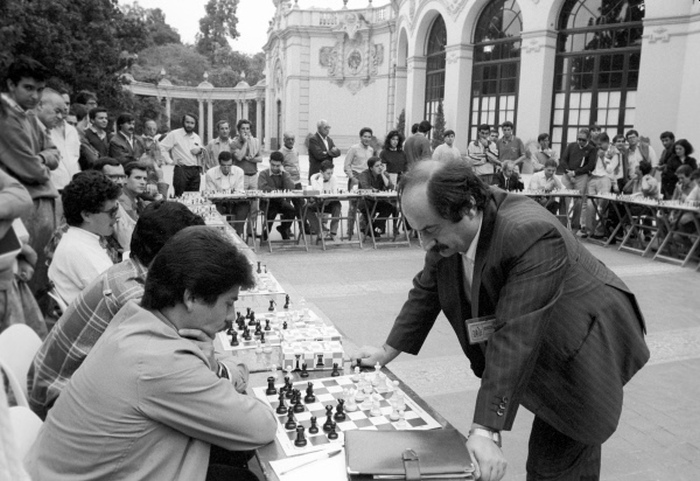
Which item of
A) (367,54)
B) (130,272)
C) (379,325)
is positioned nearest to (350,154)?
(379,325)

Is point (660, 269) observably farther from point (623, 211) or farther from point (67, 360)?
point (67, 360)

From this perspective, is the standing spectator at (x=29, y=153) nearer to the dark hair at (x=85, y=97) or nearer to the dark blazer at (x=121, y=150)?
the dark blazer at (x=121, y=150)

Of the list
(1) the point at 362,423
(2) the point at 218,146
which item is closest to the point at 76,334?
(1) the point at 362,423

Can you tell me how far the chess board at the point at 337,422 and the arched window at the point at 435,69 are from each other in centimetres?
1814

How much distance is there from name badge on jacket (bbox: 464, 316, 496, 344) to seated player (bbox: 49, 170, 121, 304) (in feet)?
6.73

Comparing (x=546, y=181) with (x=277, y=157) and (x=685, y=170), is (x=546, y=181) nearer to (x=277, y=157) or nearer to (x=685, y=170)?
(x=685, y=170)

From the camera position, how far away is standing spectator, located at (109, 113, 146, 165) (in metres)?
7.38

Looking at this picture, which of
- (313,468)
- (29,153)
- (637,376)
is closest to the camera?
(313,468)

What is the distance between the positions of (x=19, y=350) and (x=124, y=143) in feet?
18.9

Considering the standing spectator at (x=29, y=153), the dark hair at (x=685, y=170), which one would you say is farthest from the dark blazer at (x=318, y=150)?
the standing spectator at (x=29, y=153)

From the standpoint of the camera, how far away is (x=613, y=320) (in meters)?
1.90

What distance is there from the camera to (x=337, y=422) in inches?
82.8

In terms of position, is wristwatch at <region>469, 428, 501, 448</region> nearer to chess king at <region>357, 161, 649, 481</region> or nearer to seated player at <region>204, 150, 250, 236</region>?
chess king at <region>357, 161, 649, 481</region>

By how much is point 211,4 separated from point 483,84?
156ft
